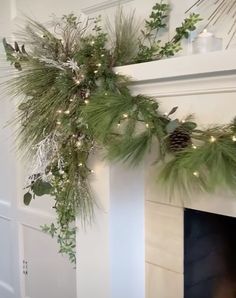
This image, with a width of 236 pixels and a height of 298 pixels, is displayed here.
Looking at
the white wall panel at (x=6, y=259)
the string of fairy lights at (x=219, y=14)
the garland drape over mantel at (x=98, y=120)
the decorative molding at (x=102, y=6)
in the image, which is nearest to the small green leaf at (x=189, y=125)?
the garland drape over mantel at (x=98, y=120)

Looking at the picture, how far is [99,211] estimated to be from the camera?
1328mm

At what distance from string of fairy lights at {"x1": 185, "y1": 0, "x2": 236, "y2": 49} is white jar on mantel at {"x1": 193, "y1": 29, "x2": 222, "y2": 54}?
6 centimetres

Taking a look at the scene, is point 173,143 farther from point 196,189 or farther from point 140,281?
point 140,281

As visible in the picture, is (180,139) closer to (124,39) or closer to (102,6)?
(124,39)

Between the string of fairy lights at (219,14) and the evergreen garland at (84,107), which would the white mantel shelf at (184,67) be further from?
the string of fairy lights at (219,14)

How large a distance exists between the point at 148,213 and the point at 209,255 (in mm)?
260

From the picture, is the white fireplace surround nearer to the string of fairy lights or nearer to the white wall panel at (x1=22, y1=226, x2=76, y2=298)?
the string of fairy lights

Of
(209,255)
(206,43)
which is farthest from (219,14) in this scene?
(209,255)

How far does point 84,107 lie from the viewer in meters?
1.14

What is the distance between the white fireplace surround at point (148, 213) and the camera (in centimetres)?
105

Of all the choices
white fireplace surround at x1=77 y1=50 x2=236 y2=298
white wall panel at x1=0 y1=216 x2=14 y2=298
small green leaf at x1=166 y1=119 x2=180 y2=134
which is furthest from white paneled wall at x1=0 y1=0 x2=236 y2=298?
white wall panel at x1=0 y1=216 x2=14 y2=298

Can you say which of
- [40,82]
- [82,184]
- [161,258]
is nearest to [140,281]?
[161,258]

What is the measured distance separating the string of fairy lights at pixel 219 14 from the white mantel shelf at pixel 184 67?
0.63ft

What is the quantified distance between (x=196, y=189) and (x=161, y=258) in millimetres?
347
